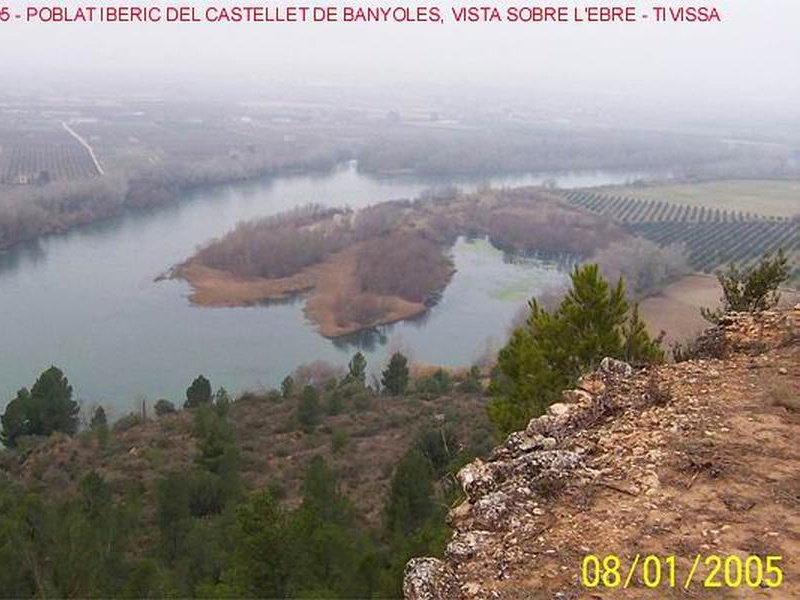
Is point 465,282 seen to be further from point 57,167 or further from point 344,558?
point 57,167

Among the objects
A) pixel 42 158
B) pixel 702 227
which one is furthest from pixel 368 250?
pixel 42 158

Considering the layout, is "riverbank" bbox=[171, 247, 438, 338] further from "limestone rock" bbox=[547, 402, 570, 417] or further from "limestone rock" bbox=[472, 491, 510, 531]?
"limestone rock" bbox=[472, 491, 510, 531]

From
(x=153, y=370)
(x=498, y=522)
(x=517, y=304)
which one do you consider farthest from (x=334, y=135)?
(x=498, y=522)

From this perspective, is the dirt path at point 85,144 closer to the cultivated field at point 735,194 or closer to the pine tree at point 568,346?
the cultivated field at point 735,194

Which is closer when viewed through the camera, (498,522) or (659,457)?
(498,522)

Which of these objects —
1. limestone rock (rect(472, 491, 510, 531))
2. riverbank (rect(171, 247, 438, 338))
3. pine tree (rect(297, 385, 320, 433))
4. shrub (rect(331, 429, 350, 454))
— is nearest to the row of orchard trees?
limestone rock (rect(472, 491, 510, 531))

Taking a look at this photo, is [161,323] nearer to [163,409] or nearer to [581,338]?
[163,409]

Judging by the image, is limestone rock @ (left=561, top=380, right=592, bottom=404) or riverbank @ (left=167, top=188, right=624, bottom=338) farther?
riverbank @ (left=167, top=188, right=624, bottom=338)
